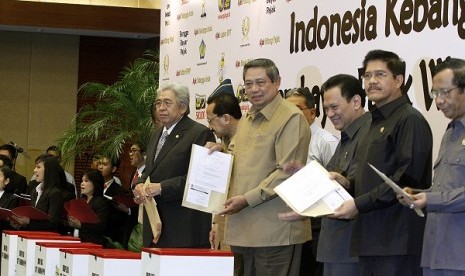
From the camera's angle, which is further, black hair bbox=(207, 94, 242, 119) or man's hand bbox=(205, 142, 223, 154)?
black hair bbox=(207, 94, 242, 119)

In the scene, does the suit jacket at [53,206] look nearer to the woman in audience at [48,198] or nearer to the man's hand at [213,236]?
the woman in audience at [48,198]

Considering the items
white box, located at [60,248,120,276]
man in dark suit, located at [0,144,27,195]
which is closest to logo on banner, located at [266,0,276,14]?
white box, located at [60,248,120,276]

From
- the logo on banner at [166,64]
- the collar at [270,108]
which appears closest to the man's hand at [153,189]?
the collar at [270,108]

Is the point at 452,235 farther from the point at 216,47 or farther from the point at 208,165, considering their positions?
the point at 216,47

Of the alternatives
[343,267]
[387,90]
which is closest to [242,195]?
[343,267]

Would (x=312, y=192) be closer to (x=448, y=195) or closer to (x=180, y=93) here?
(x=448, y=195)

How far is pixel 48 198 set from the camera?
29.1ft

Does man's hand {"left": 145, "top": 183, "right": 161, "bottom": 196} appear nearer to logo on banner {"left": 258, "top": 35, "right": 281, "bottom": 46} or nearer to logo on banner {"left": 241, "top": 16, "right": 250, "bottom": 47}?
logo on banner {"left": 258, "top": 35, "right": 281, "bottom": 46}

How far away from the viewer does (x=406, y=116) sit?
14.0 feet

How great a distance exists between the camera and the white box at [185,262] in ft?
14.8

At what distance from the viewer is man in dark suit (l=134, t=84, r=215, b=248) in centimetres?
581

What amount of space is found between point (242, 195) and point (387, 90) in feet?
3.61

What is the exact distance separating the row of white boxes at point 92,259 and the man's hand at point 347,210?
648mm

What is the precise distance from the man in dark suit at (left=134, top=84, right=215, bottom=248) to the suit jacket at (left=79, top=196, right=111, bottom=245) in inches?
102
